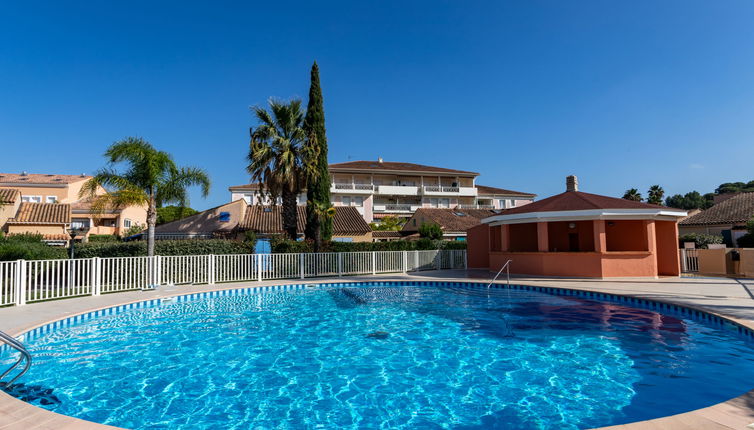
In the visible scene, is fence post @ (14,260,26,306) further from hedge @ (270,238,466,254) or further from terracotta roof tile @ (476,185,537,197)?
terracotta roof tile @ (476,185,537,197)

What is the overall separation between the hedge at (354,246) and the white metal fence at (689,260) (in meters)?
11.1

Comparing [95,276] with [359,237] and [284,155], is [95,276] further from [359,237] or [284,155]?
[359,237]

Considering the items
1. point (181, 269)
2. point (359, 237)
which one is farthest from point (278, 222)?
point (181, 269)

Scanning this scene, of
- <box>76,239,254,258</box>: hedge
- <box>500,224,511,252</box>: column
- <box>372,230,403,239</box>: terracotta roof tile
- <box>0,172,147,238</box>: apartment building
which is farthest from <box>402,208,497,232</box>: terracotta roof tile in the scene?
<box>0,172,147,238</box>: apartment building

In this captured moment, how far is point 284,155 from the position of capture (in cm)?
1983

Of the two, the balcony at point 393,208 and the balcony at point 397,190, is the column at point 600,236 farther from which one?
the balcony at point 397,190

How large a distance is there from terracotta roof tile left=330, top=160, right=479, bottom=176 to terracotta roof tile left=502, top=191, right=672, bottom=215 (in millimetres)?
30734

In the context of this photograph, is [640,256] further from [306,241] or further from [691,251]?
[306,241]

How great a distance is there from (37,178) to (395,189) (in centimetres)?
4310

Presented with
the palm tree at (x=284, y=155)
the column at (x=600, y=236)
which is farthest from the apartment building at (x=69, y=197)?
the column at (x=600, y=236)

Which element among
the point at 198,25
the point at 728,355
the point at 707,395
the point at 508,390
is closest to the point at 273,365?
the point at 508,390

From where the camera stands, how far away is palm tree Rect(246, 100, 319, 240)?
20078mm

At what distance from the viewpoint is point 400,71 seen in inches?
797

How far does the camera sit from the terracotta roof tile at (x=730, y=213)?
25422 mm
